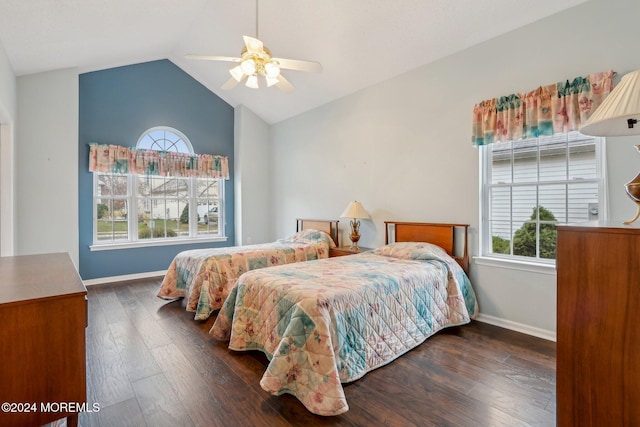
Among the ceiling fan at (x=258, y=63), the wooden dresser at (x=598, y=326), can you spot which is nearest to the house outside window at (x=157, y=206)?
the ceiling fan at (x=258, y=63)

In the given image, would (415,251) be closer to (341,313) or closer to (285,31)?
(341,313)

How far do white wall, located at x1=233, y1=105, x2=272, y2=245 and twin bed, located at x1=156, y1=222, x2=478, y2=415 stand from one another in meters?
3.15

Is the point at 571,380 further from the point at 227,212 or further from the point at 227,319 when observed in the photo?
the point at 227,212

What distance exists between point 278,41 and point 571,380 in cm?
423

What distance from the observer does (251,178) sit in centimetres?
586

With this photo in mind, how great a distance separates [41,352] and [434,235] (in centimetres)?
330

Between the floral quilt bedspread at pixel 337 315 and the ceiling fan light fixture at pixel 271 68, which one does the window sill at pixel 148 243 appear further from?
the ceiling fan light fixture at pixel 271 68

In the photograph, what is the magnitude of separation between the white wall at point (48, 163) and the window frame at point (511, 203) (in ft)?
16.6

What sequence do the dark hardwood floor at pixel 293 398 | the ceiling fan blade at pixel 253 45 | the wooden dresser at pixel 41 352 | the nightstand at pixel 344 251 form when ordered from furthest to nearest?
the nightstand at pixel 344 251, the ceiling fan blade at pixel 253 45, the dark hardwood floor at pixel 293 398, the wooden dresser at pixel 41 352

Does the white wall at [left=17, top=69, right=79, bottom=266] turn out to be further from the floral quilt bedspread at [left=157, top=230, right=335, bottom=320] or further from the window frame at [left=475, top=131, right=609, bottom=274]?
the window frame at [left=475, top=131, right=609, bottom=274]

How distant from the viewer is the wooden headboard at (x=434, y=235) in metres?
3.18

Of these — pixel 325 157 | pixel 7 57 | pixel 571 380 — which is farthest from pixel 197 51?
pixel 571 380

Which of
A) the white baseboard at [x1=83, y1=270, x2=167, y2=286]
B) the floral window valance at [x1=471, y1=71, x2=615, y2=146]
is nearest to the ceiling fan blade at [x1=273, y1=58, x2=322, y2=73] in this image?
the floral window valance at [x1=471, y1=71, x2=615, y2=146]

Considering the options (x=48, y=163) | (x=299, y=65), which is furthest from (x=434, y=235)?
(x=48, y=163)
